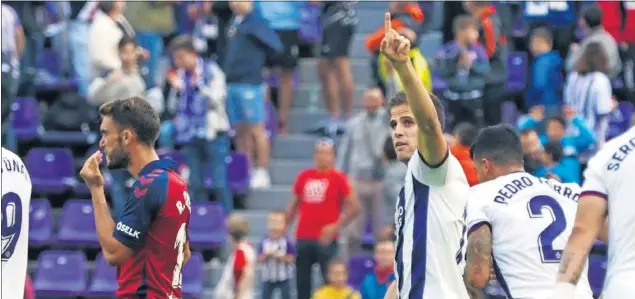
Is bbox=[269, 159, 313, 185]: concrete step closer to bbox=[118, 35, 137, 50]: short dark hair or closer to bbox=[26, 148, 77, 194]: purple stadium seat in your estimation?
bbox=[26, 148, 77, 194]: purple stadium seat

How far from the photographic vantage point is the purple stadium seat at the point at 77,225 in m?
16.8

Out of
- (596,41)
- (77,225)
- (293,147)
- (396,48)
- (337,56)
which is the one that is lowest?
(77,225)

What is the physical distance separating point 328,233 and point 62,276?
293 cm

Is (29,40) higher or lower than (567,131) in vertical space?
higher

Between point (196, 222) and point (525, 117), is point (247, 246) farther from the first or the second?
point (525, 117)

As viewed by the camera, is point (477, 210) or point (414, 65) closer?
point (477, 210)

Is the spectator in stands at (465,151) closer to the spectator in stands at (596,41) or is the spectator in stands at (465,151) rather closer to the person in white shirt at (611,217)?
the person in white shirt at (611,217)

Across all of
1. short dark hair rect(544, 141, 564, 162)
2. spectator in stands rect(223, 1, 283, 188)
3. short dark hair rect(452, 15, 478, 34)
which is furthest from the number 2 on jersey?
spectator in stands rect(223, 1, 283, 188)

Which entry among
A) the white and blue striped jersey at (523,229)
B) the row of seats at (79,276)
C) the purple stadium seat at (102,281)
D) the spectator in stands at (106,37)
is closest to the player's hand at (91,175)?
the white and blue striped jersey at (523,229)

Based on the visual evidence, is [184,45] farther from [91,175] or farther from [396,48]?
[396,48]

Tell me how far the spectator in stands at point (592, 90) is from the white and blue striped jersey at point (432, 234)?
870cm

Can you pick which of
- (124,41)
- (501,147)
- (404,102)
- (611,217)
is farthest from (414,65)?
(611,217)

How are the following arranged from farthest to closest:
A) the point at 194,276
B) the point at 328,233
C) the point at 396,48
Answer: the point at 194,276
the point at 328,233
the point at 396,48

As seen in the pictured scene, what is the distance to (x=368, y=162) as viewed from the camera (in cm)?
1599
